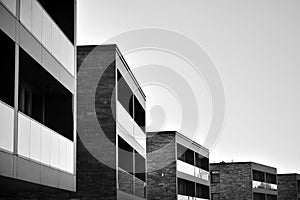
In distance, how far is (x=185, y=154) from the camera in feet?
212

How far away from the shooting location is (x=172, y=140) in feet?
184

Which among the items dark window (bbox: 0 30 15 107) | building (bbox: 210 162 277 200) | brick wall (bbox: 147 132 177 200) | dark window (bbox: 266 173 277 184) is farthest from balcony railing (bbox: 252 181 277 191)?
dark window (bbox: 0 30 15 107)

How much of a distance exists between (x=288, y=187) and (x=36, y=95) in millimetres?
79918

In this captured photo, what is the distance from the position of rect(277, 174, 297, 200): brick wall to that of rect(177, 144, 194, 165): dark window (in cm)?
3661

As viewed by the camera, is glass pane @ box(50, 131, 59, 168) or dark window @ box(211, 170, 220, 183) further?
dark window @ box(211, 170, 220, 183)

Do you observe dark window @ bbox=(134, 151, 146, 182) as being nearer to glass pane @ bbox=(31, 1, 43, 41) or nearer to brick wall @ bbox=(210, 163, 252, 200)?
glass pane @ bbox=(31, 1, 43, 41)

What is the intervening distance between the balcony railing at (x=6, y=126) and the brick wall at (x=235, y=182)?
6518 centimetres

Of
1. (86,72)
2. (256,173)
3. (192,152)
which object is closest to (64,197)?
(86,72)

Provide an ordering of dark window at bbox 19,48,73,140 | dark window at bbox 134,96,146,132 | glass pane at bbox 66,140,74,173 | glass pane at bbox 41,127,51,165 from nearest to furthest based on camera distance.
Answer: glass pane at bbox 41,127,51,165, dark window at bbox 19,48,73,140, glass pane at bbox 66,140,74,173, dark window at bbox 134,96,146,132

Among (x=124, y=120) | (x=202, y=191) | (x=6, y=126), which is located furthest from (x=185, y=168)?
(x=6, y=126)

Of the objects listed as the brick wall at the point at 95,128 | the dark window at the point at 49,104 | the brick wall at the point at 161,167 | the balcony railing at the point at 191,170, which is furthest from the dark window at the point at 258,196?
the dark window at the point at 49,104

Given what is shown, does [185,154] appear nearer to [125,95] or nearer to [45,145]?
[125,95]

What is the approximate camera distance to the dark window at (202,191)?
67.4 m

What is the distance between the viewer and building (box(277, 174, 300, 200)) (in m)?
97.8
